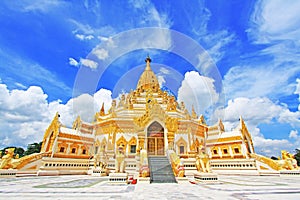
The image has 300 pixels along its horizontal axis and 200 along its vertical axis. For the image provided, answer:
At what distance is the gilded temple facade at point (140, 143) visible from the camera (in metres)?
18.9

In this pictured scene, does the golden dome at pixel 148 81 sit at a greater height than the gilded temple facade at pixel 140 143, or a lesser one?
greater

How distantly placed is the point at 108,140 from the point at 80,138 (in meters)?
4.62

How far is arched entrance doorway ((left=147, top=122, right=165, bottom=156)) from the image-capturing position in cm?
1966

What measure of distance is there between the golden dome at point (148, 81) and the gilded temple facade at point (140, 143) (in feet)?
15.4

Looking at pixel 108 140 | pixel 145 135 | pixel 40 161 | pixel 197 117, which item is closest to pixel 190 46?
pixel 145 135

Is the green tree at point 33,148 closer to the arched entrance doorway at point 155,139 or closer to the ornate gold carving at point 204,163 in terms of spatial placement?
the arched entrance doorway at point 155,139

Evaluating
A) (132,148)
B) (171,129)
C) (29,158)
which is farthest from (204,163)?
(29,158)

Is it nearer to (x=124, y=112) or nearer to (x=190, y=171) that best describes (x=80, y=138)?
(x=124, y=112)

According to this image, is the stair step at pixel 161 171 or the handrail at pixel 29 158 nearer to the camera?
the stair step at pixel 161 171

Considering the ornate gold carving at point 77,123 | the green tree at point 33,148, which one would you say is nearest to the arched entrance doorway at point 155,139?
the ornate gold carving at point 77,123

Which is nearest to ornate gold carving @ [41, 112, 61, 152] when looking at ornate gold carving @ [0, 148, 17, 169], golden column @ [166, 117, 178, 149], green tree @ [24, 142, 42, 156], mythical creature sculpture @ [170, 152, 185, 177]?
ornate gold carving @ [0, 148, 17, 169]

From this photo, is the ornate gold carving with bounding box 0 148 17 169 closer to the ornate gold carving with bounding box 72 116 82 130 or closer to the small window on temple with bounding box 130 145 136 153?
the ornate gold carving with bounding box 72 116 82 130

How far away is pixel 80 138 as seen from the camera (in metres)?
24.4

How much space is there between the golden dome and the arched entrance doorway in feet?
41.3
